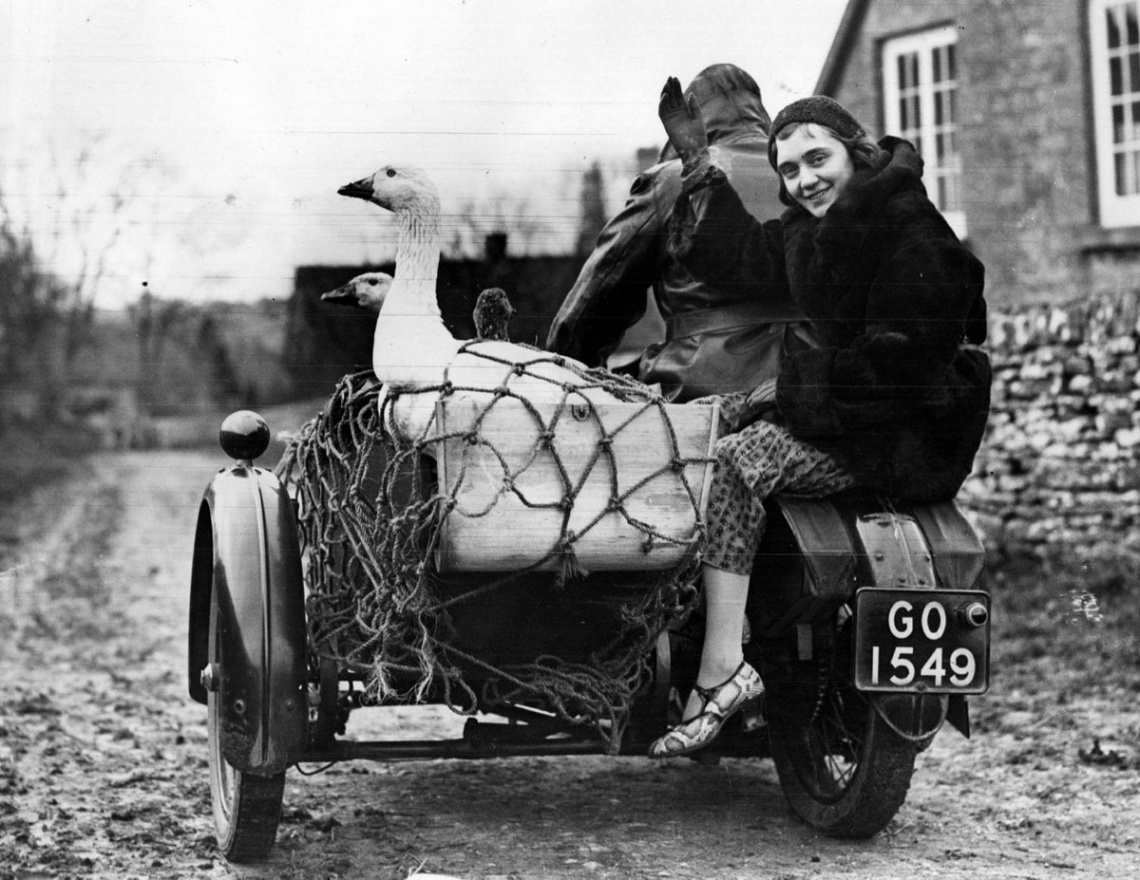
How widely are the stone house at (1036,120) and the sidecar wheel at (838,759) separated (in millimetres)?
7610

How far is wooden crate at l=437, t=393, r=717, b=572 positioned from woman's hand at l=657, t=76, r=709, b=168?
3.06 ft

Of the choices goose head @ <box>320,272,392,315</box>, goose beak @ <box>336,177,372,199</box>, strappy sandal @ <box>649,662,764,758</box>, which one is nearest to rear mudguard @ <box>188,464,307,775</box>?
goose head @ <box>320,272,392,315</box>

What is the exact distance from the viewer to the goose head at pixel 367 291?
4238 millimetres

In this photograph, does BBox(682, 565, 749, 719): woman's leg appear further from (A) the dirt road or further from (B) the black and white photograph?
(A) the dirt road

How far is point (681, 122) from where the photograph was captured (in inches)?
162

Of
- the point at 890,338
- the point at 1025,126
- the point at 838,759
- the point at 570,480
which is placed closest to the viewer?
the point at 570,480

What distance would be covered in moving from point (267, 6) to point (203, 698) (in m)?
2.07

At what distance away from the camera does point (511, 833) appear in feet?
14.4

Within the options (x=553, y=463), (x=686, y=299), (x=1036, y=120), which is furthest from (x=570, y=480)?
(x=1036, y=120)

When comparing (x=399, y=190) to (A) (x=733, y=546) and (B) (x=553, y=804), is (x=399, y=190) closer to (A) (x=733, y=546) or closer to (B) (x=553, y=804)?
(A) (x=733, y=546)

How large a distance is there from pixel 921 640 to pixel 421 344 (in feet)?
4.91

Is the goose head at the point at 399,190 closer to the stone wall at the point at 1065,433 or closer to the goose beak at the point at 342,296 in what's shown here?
the goose beak at the point at 342,296

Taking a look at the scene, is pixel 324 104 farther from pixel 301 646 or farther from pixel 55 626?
pixel 55 626

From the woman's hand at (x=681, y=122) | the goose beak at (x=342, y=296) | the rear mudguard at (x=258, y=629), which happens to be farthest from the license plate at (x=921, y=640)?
the goose beak at (x=342, y=296)
